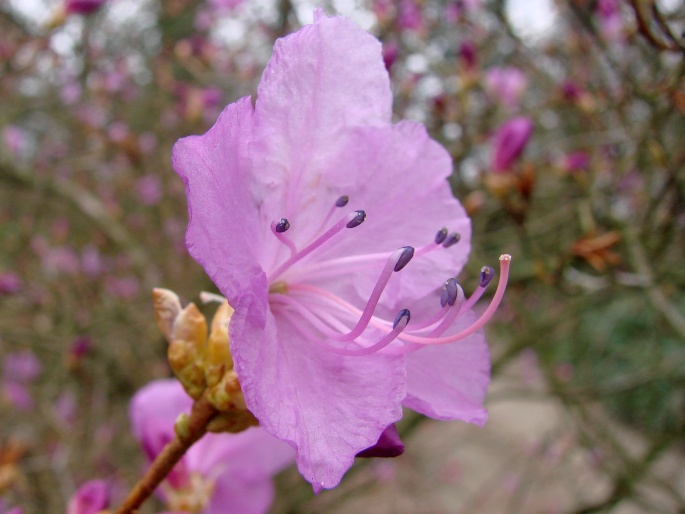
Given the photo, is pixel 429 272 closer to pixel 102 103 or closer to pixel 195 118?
pixel 195 118

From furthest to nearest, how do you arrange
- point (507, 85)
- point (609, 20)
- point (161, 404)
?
point (507, 85), point (609, 20), point (161, 404)

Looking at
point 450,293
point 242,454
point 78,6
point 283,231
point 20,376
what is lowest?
point 20,376

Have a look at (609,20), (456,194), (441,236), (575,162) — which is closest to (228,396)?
(441,236)

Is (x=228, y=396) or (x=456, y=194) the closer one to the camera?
(x=228, y=396)

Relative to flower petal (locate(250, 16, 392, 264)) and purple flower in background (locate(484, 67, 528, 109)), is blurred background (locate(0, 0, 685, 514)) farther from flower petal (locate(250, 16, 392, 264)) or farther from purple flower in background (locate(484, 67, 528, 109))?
flower petal (locate(250, 16, 392, 264))

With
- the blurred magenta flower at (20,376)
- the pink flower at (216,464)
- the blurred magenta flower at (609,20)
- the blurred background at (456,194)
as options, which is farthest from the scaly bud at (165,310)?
the blurred magenta flower at (20,376)

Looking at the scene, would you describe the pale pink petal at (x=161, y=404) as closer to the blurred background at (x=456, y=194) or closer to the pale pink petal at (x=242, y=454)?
the pale pink petal at (x=242, y=454)

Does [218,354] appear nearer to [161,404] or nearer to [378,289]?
[378,289]
